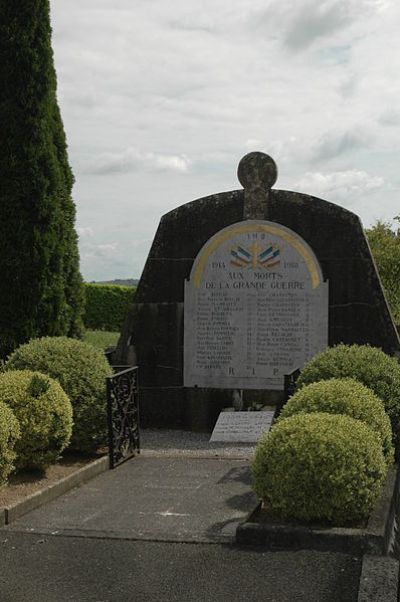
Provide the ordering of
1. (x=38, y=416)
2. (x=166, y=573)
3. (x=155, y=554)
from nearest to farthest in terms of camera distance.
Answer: (x=166, y=573) → (x=155, y=554) → (x=38, y=416)

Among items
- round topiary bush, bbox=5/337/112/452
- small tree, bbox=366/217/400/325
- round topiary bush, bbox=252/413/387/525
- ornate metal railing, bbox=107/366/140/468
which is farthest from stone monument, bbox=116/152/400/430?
small tree, bbox=366/217/400/325

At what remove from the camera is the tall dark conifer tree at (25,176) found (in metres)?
12.1

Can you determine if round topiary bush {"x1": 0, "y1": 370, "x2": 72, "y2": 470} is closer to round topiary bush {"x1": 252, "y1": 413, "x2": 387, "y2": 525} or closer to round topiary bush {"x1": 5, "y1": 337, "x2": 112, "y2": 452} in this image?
round topiary bush {"x1": 5, "y1": 337, "x2": 112, "y2": 452}

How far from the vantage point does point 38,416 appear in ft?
25.5

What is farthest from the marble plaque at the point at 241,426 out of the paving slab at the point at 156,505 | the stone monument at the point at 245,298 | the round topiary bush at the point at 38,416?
the round topiary bush at the point at 38,416

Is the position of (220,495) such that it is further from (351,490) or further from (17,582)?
(17,582)

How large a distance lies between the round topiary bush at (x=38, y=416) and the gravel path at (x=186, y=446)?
208 cm

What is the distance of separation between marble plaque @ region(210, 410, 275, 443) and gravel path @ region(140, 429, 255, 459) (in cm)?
16

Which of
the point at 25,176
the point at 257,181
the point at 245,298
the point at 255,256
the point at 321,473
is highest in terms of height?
the point at 25,176

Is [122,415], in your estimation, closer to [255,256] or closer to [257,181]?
[255,256]

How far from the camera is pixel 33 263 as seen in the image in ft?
39.9

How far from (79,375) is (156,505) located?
241 centimetres

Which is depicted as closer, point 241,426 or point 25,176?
point 241,426

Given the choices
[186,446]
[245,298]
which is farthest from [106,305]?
[186,446]
